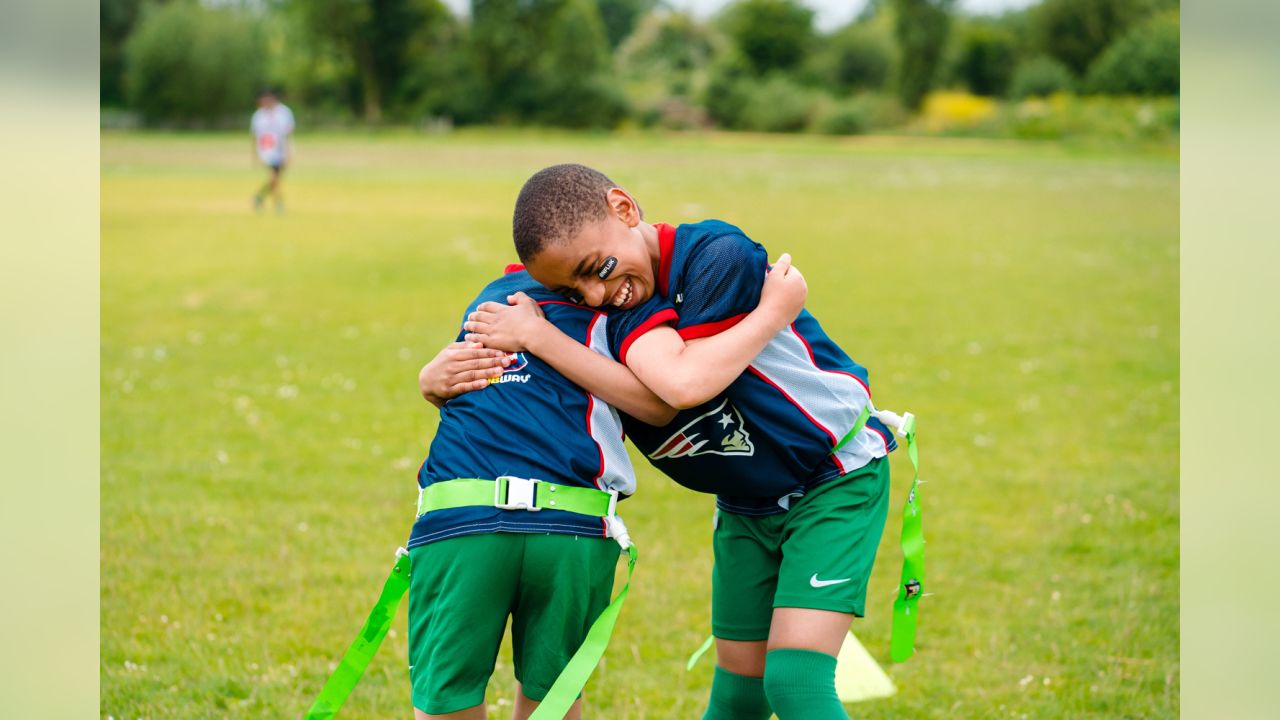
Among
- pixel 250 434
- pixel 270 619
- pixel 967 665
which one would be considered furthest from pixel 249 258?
pixel 967 665

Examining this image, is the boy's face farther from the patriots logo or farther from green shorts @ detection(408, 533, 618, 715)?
green shorts @ detection(408, 533, 618, 715)

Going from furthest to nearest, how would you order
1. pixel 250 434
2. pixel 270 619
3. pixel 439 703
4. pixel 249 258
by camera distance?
1. pixel 249 258
2. pixel 250 434
3. pixel 270 619
4. pixel 439 703

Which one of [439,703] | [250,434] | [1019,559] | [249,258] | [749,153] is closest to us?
[439,703]

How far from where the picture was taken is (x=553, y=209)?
2.52 meters

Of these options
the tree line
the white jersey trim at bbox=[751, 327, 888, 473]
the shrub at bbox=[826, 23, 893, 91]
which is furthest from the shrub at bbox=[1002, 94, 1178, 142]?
the white jersey trim at bbox=[751, 327, 888, 473]

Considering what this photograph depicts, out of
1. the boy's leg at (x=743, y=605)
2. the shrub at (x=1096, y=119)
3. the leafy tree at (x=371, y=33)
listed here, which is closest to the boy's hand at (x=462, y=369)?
the boy's leg at (x=743, y=605)

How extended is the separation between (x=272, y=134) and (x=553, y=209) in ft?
68.0

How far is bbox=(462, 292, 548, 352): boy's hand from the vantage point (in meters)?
2.61

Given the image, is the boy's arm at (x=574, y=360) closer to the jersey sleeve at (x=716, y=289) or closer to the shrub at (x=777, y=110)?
the jersey sleeve at (x=716, y=289)

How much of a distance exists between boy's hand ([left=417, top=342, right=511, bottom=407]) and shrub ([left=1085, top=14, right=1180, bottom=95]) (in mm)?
50878

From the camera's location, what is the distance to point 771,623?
2.87m

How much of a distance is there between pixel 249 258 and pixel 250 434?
8817 mm

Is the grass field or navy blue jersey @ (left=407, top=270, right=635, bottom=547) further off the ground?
navy blue jersey @ (left=407, top=270, right=635, bottom=547)

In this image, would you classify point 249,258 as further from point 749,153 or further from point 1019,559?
point 749,153
